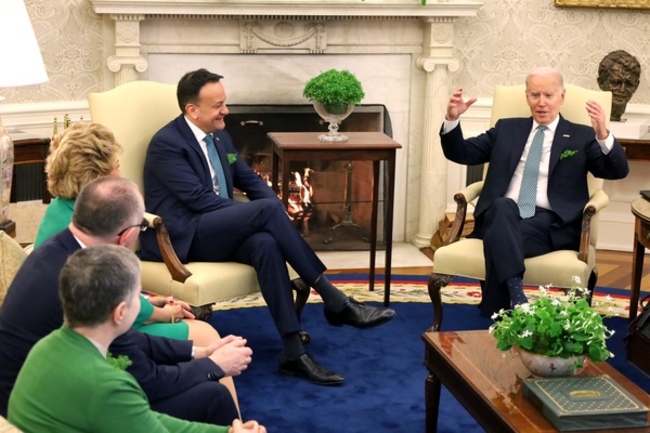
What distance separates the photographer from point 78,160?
3.41 metres

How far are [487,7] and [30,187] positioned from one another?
9.83 feet

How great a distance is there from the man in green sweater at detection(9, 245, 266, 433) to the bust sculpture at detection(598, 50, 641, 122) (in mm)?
4598

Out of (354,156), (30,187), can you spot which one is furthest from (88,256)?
(30,187)

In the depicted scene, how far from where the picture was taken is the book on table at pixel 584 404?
3020 mm

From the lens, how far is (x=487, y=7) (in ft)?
21.8

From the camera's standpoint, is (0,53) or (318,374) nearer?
(0,53)

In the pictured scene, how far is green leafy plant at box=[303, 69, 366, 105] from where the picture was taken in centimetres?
517

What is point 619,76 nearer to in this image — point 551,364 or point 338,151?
point 338,151

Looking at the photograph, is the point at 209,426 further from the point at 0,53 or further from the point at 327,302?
the point at 327,302

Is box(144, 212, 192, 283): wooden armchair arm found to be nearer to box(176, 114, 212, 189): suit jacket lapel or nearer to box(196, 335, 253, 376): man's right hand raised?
box(176, 114, 212, 189): suit jacket lapel

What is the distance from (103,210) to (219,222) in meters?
1.62

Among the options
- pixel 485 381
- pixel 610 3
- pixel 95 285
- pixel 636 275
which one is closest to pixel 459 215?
pixel 636 275

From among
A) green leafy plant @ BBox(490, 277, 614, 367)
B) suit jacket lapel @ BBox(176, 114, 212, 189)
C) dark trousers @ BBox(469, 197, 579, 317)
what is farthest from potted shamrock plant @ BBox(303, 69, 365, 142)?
green leafy plant @ BBox(490, 277, 614, 367)

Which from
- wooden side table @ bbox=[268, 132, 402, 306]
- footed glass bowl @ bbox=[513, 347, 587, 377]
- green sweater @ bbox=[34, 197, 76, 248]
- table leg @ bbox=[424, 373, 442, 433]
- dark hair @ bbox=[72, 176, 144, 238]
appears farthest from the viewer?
wooden side table @ bbox=[268, 132, 402, 306]
